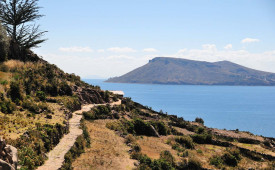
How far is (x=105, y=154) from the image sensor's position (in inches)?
864

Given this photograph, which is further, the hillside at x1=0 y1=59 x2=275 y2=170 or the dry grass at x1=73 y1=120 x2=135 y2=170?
the dry grass at x1=73 y1=120 x2=135 y2=170

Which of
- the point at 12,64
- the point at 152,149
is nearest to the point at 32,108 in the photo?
the point at 12,64

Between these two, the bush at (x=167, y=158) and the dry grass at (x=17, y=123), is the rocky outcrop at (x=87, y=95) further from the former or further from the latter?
the bush at (x=167, y=158)

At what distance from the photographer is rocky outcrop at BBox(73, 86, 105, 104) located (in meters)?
45.1

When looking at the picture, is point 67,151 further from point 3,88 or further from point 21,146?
point 3,88

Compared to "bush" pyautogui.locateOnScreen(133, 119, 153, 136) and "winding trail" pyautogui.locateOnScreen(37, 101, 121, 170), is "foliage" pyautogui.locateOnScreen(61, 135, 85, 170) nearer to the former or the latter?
"winding trail" pyautogui.locateOnScreen(37, 101, 121, 170)

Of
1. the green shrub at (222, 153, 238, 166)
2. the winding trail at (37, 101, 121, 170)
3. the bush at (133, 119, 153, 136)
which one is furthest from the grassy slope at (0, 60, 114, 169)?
the green shrub at (222, 153, 238, 166)

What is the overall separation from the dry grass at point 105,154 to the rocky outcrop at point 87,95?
15.9 meters

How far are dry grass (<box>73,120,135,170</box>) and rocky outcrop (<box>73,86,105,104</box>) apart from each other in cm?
1589

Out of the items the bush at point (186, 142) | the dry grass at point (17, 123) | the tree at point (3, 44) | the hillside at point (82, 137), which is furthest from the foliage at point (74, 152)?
the tree at point (3, 44)

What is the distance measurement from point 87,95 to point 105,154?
2664cm

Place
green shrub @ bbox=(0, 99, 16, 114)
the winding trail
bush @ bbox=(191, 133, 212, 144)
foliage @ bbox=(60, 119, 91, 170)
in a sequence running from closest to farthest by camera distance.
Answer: the winding trail, foliage @ bbox=(60, 119, 91, 170), green shrub @ bbox=(0, 99, 16, 114), bush @ bbox=(191, 133, 212, 144)

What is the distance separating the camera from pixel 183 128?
5144cm

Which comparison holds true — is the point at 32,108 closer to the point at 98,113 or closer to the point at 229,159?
the point at 98,113
